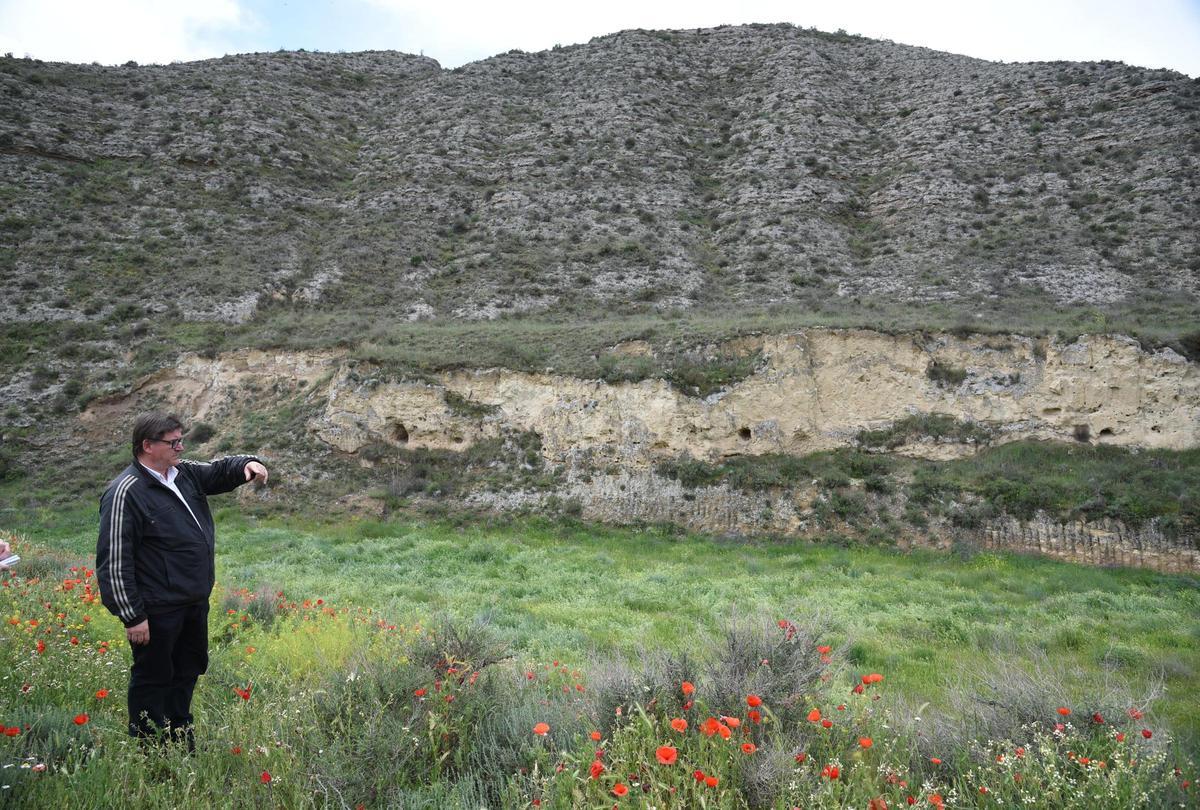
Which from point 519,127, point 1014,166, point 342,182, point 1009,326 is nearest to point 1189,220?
point 1014,166

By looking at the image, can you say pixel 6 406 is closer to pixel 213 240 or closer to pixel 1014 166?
pixel 213 240

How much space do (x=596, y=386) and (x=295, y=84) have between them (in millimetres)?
34493

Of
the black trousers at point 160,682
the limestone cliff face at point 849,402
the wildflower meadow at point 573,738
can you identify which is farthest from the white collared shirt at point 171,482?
the limestone cliff face at point 849,402

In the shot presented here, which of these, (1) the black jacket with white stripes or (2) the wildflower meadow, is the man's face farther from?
(2) the wildflower meadow

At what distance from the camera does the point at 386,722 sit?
148 inches

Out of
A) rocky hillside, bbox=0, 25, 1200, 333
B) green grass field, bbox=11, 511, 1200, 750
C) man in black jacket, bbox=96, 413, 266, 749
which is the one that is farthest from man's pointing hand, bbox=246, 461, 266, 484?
rocky hillside, bbox=0, 25, 1200, 333

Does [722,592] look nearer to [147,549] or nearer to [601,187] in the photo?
[147,549]

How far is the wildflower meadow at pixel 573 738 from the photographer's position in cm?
309

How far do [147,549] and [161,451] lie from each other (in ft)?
1.82

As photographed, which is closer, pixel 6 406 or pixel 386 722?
pixel 386 722

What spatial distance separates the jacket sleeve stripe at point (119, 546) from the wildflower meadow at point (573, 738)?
1.75ft

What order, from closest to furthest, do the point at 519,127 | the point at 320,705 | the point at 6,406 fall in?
the point at 320,705, the point at 6,406, the point at 519,127

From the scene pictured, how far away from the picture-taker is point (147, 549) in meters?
3.80

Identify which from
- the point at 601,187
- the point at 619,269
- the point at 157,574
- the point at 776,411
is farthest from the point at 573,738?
the point at 601,187
